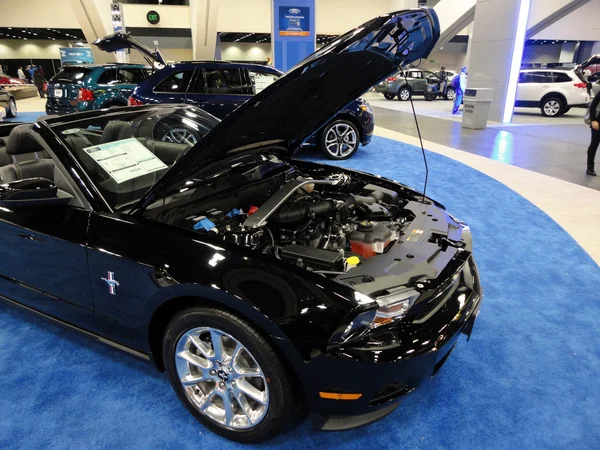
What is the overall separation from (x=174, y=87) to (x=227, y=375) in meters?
5.88

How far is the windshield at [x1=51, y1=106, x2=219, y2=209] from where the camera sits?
83.3 inches

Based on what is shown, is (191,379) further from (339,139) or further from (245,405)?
(339,139)

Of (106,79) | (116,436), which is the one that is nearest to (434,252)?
(116,436)

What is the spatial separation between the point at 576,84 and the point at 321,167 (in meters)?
13.0

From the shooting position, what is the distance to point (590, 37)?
90.2 feet

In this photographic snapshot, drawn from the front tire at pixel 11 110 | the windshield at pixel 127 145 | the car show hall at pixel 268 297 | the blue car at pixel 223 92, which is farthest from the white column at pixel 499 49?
the front tire at pixel 11 110

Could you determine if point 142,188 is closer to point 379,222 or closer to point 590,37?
point 379,222

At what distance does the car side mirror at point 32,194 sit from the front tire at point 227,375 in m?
0.83

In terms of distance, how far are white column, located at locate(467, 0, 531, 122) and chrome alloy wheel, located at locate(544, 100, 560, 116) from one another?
2.40m

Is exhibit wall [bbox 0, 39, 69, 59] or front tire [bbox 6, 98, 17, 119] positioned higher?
exhibit wall [bbox 0, 39, 69, 59]

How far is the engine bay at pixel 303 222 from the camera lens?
76.5 inches

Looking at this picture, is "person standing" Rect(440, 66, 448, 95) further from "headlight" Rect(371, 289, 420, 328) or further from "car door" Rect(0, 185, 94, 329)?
"car door" Rect(0, 185, 94, 329)

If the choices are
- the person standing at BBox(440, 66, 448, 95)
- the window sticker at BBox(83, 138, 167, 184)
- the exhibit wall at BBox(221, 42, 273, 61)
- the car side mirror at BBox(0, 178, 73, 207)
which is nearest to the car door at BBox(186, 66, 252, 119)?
the window sticker at BBox(83, 138, 167, 184)

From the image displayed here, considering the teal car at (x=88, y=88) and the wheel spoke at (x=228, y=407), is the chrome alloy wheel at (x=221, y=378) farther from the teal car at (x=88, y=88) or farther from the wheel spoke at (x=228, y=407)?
the teal car at (x=88, y=88)
